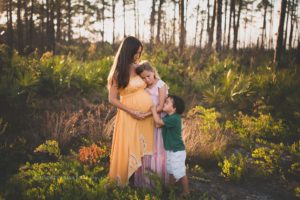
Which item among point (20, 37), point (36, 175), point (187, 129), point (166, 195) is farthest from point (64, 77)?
point (20, 37)

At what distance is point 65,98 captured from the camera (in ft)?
29.5

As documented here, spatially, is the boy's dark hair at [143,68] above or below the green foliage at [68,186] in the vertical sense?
above

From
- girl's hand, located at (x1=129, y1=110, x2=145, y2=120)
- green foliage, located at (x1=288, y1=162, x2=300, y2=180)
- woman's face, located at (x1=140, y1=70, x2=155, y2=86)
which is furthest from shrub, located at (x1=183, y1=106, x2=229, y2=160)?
woman's face, located at (x1=140, y1=70, x2=155, y2=86)

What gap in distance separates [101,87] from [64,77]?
4.31 feet

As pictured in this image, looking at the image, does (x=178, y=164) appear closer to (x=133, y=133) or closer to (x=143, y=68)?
(x=133, y=133)

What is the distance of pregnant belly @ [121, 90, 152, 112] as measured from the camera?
413 centimetres

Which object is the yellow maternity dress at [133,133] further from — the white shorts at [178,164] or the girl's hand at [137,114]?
the white shorts at [178,164]

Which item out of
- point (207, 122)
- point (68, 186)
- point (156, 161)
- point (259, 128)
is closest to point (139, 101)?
point (156, 161)

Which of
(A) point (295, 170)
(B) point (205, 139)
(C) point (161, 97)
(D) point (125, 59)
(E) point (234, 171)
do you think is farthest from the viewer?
(B) point (205, 139)

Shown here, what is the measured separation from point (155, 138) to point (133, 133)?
0.33 meters

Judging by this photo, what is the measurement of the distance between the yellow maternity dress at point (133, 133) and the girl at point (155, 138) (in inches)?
2.9

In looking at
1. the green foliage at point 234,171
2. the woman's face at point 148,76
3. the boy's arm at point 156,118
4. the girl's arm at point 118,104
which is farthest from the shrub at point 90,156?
the green foliage at point 234,171

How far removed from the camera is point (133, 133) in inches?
165

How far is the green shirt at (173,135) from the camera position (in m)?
4.11
